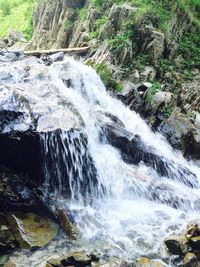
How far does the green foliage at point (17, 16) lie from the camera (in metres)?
41.1

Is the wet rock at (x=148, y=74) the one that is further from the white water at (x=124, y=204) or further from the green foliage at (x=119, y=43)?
the white water at (x=124, y=204)

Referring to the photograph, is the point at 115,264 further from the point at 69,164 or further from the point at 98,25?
the point at 98,25

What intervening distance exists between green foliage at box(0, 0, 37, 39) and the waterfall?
92.1ft

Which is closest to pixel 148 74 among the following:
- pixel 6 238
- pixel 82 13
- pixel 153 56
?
pixel 153 56

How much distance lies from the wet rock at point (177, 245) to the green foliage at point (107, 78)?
10437mm

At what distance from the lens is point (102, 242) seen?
31.1ft

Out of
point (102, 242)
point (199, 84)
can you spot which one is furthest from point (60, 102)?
point (199, 84)

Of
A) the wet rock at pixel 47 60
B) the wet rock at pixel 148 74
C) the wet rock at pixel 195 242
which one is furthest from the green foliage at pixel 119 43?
the wet rock at pixel 195 242

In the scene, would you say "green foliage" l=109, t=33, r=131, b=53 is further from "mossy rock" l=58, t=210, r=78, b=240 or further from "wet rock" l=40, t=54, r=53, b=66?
"mossy rock" l=58, t=210, r=78, b=240

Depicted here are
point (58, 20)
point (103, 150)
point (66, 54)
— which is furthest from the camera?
point (58, 20)

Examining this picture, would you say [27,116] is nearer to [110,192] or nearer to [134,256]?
[110,192]

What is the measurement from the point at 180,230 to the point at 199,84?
11.3 metres

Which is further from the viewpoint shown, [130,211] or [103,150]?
[103,150]

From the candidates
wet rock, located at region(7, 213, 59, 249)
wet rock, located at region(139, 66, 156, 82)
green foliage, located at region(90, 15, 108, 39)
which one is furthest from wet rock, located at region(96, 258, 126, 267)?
green foliage, located at region(90, 15, 108, 39)
